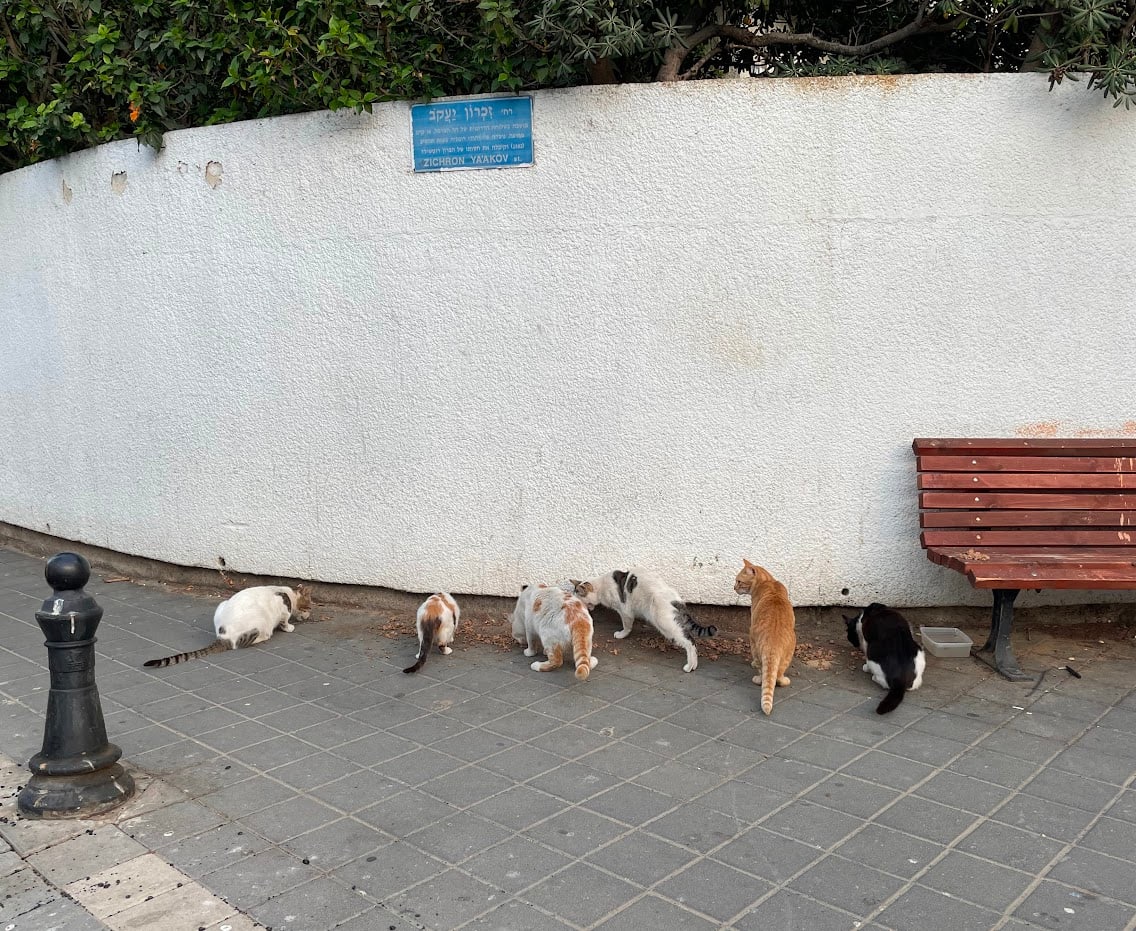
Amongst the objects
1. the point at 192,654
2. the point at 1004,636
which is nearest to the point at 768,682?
the point at 1004,636

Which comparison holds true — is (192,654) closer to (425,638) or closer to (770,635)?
(425,638)

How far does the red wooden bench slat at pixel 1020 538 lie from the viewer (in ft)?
18.3

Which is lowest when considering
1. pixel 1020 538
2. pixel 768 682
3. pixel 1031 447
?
pixel 768 682

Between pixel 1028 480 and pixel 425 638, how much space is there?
3.70m

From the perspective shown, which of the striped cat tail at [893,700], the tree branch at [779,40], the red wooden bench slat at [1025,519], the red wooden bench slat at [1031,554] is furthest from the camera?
the tree branch at [779,40]

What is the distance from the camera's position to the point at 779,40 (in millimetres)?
A: 6289

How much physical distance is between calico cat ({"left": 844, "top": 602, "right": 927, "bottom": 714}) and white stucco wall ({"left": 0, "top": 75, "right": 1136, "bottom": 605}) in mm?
691

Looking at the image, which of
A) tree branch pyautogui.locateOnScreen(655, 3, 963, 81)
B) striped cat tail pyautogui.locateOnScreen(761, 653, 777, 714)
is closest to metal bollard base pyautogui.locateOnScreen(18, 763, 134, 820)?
striped cat tail pyautogui.locateOnScreen(761, 653, 777, 714)

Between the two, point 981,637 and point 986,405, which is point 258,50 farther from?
point 981,637

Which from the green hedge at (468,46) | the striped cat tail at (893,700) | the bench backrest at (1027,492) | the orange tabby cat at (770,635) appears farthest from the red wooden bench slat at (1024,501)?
the green hedge at (468,46)

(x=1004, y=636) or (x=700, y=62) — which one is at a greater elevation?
(x=700, y=62)

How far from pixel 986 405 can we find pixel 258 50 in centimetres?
515

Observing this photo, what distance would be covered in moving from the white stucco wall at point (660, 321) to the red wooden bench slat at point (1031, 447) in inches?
6.0

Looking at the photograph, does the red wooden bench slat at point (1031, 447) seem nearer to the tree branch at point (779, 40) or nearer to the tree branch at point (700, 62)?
the tree branch at point (779, 40)
